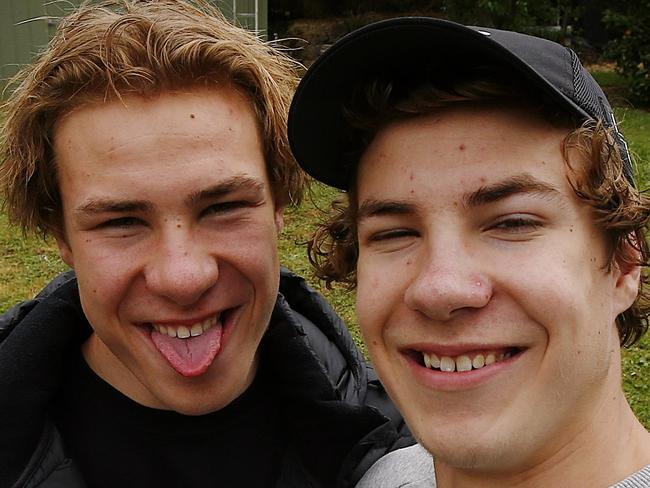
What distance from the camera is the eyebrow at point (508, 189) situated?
1667 millimetres

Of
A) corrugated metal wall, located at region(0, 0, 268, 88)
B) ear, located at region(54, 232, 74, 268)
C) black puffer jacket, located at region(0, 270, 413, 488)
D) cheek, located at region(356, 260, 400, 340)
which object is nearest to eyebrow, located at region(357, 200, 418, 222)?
cheek, located at region(356, 260, 400, 340)

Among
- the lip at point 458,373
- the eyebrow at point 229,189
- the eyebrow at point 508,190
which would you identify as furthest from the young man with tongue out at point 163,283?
the eyebrow at point 508,190

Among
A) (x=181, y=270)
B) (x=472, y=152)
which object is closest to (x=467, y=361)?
(x=472, y=152)

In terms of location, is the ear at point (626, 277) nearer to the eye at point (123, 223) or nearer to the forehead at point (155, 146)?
the forehead at point (155, 146)

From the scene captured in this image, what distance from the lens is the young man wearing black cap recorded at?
1640 mm

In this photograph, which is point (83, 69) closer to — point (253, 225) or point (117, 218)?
point (117, 218)

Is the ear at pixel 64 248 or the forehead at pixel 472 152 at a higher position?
the forehead at pixel 472 152

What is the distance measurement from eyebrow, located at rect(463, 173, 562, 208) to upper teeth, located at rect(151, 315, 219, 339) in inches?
36.8

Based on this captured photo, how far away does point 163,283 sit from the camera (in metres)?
2.16

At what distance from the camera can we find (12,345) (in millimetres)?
2477

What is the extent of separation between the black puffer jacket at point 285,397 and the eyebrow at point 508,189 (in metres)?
1.01

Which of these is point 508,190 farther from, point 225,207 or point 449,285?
point 225,207

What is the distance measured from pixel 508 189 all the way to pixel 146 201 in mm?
976

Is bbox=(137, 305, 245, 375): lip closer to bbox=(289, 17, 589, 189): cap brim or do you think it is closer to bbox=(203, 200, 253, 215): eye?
bbox=(203, 200, 253, 215): eye
